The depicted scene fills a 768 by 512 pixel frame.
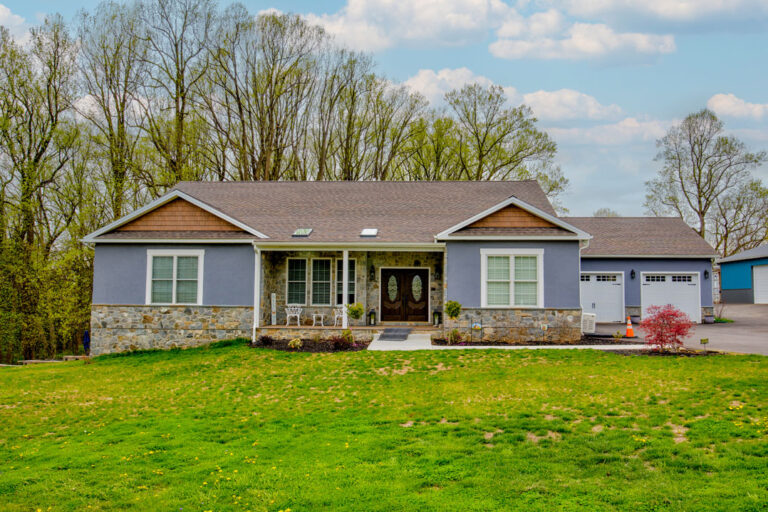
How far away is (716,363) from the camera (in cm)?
1061

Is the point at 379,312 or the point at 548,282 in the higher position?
the point at 548,282

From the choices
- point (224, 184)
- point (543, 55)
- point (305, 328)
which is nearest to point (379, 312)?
point (305, 328)

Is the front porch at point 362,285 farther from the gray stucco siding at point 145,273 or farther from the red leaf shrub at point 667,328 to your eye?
the red leaf shrub at point 667,328

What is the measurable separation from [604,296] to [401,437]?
1597 centimetres

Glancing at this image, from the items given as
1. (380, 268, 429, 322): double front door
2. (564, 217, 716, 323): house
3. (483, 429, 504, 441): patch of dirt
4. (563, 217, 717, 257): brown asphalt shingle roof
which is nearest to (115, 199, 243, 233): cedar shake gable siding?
(380, 268, 429, 322): double front door

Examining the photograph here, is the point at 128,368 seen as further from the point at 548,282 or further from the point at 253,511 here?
the point at 548,282

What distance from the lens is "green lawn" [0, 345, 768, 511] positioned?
16.4 feet

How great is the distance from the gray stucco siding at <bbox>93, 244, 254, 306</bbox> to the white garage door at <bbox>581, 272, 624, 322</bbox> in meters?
13.3

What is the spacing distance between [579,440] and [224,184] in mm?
17056

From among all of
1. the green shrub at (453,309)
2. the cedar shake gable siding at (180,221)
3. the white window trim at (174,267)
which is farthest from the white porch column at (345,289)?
the white window trim at (174,267)

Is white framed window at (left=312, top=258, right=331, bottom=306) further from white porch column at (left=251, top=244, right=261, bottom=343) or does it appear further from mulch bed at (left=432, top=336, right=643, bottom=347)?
mulch bed at (left=432, top=336, right=643, bottom=347)

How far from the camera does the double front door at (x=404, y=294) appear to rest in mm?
16469

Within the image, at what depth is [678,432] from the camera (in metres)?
6.54

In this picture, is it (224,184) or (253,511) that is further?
(224,184)
